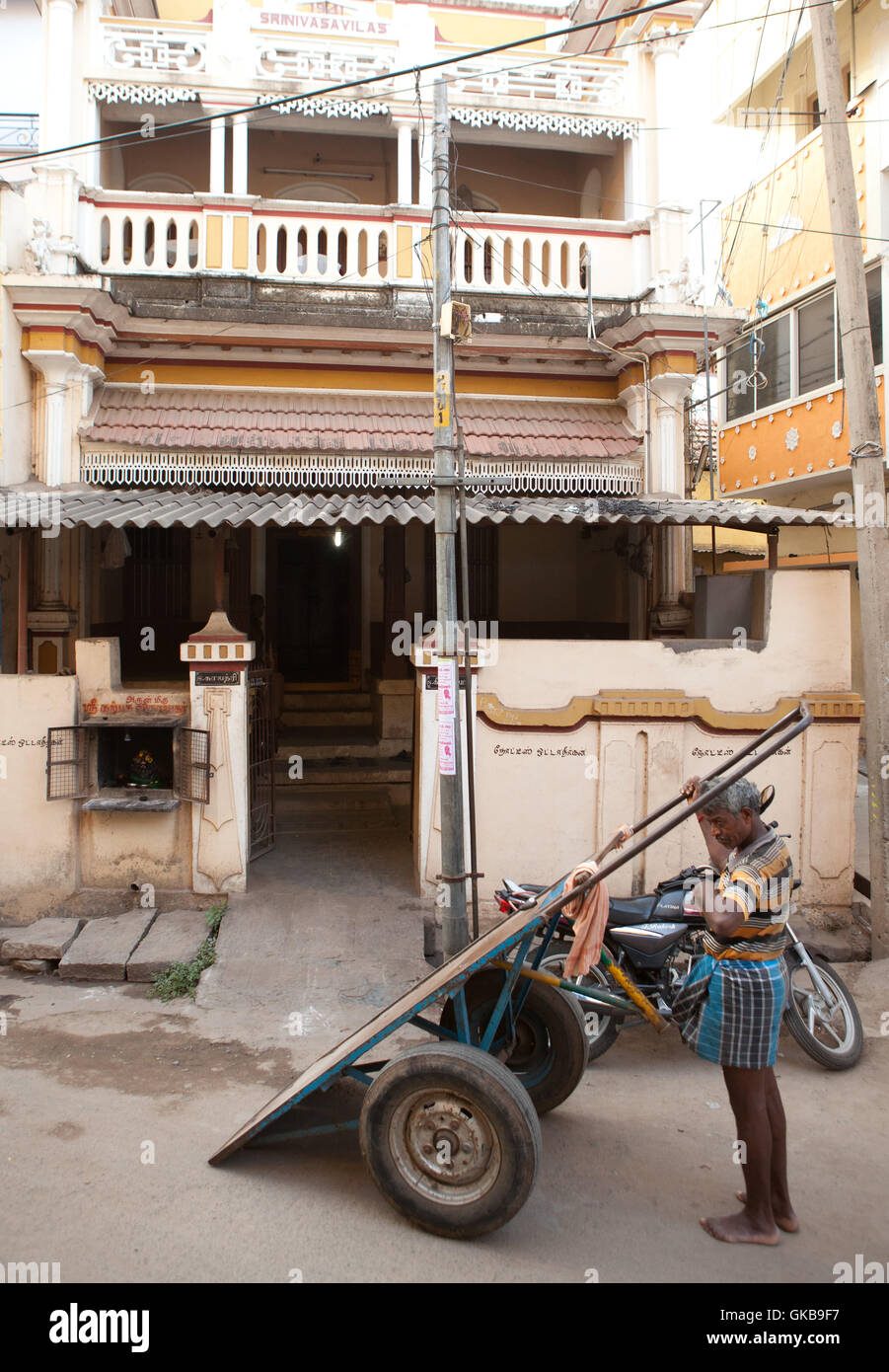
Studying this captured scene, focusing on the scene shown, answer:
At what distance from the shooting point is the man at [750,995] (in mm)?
3342

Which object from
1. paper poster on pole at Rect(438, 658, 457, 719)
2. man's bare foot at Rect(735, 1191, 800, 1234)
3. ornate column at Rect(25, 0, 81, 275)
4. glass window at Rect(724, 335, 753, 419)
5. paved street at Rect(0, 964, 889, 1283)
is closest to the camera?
paved street at Rect(0, 964, 889, 1283)

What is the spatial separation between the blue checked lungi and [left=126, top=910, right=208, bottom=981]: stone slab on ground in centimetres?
407

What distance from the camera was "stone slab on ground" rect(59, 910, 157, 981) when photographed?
6.20m

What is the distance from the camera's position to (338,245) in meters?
9.98

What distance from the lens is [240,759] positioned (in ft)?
23.4

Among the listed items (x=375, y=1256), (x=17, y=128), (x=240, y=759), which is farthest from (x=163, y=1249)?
(x=17, y=128)

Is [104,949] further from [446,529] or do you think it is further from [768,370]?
[768,370]

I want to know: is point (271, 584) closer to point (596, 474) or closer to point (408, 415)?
point (408, 415)

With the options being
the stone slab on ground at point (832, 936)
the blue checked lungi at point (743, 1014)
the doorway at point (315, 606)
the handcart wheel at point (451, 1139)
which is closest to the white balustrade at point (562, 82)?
the doorway at point (315, 606)

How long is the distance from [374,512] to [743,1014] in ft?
15.0

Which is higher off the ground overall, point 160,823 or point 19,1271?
point 160,823

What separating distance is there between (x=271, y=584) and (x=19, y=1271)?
10.1 m

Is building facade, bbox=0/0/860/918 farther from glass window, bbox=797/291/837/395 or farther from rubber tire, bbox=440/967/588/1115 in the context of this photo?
glass window, bbox=797/291/837/395

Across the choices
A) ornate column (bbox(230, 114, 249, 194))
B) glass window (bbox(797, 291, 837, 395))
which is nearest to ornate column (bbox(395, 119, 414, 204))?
ornate column (bbox(230, 114, 249, 194))
